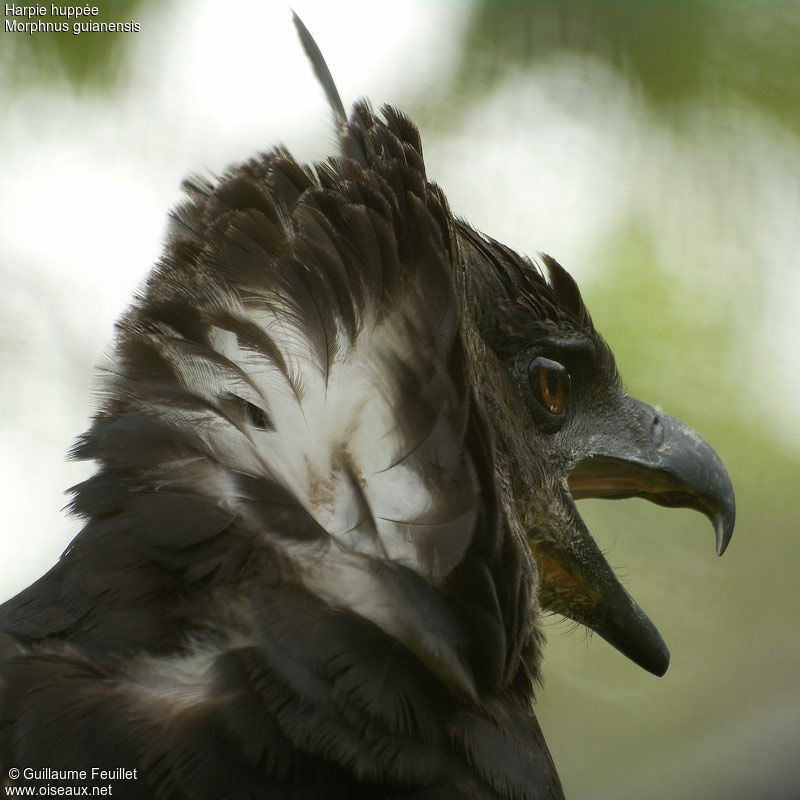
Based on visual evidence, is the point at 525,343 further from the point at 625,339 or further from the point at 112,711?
the point at 625,339

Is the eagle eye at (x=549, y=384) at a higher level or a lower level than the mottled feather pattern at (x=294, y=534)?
higher

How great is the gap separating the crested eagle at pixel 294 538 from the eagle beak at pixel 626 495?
21cm

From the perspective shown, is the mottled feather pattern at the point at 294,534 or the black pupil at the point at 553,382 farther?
the black pupil at the point at 553,382

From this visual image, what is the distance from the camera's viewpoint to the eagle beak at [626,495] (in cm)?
177

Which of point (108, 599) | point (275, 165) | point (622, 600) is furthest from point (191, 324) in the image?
point (622, 600)

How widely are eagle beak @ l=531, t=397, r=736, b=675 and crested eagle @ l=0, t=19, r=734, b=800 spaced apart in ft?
0.69

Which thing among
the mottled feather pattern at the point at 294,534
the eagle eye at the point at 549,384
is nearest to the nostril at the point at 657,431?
the eagle eye at the point at 549,384

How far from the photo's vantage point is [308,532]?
1376 millimetres

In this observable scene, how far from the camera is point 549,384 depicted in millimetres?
1848

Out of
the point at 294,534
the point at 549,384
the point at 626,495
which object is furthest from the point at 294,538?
the point at 626,495

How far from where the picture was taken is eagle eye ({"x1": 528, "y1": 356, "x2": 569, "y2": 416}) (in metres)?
1.83

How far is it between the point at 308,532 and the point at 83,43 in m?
1.80

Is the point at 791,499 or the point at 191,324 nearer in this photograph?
the point at 191,324

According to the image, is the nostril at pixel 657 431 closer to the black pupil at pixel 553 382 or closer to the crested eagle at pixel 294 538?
the black pupil at pixel 553 382
